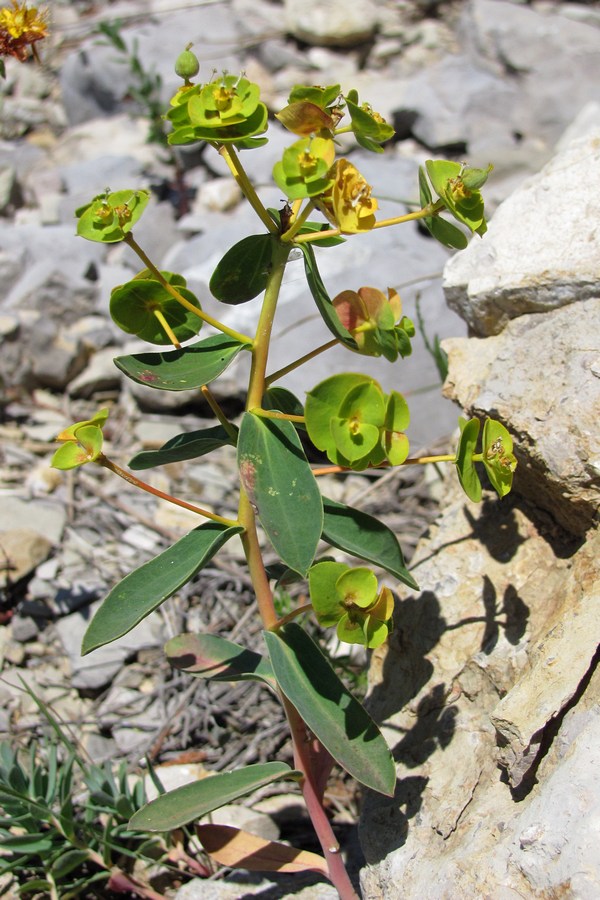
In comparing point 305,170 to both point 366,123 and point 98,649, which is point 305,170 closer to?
point 366,123

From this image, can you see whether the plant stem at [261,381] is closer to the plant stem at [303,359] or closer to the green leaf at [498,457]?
the plant stem at [303,359]

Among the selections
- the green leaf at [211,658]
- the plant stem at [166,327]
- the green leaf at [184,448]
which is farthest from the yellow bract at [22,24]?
the green leaf at [211,658]

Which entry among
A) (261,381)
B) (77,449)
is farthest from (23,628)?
(261,381)

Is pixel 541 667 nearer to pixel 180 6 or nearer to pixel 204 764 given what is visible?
pixel 204 764

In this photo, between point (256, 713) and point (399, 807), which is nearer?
point (399, 807)

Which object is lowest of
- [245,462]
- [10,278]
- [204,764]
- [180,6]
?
[204,764]

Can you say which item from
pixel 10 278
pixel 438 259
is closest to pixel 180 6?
pixel 10 278

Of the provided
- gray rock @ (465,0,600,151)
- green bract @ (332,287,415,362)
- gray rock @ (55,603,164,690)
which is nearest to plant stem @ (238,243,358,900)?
green bract @ (332,287,415,362)
